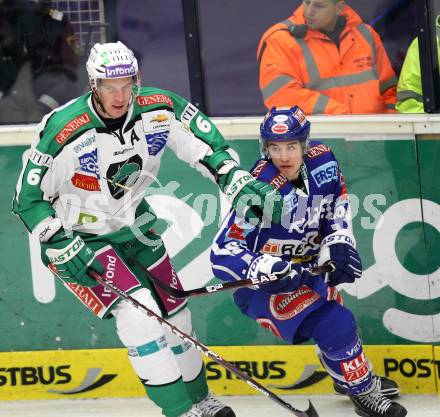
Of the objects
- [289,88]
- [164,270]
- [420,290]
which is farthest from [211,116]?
[420,290]

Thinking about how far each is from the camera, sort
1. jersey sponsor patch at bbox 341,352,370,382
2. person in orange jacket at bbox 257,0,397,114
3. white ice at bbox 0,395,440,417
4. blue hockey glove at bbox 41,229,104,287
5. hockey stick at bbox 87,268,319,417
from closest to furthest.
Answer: blue hockey glove at bbox 41,229,104,287
hockey stick at bbox 87,268,319,417
jersey sponsor patch at bbox 341,352,370,382
white ice at bbox 0,395,440,417
person in orange jacket at bbox 257,0,397,114

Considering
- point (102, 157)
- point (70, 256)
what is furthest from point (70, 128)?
point (70, 256)

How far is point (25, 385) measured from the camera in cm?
696

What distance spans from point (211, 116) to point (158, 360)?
1.45 meters

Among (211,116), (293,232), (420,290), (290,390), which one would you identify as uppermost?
(211,116)

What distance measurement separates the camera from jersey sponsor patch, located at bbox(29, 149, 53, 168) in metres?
5.80

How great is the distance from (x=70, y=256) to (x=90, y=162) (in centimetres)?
45

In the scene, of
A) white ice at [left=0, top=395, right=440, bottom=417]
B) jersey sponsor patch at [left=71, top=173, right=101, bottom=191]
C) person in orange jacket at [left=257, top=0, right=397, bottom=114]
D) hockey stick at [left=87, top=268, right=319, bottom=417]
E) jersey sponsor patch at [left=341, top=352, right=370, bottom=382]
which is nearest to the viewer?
hockey stick at [left=87, top=268, right=319, bottom=417]

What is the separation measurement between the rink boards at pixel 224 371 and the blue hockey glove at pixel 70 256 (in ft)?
3.92

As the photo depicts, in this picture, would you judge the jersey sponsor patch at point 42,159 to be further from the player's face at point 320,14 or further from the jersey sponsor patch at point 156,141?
the player's face at point 320,14

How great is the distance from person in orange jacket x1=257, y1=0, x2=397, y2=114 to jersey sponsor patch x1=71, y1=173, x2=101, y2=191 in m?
1.14

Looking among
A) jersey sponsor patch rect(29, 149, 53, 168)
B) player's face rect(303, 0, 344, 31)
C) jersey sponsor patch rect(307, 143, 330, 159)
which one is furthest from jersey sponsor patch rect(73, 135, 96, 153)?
player's face rect(303, 0, 344, 31)

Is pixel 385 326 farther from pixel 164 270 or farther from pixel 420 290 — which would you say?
pixel 164 270

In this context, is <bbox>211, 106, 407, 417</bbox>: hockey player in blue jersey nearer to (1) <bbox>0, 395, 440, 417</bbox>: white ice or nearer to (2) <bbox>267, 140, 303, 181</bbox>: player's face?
(2) <bbox>267, 140, 303, 181</bbox>: player's face
